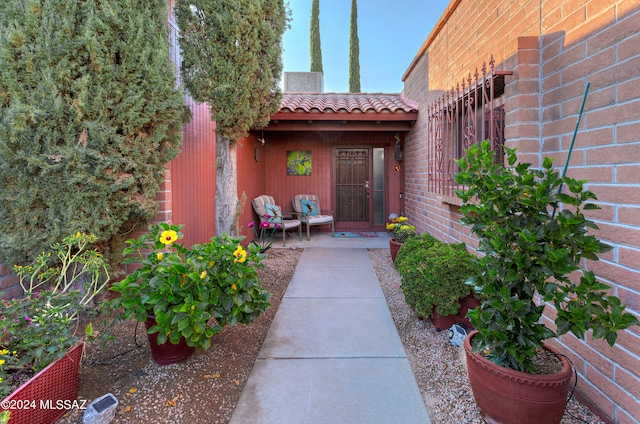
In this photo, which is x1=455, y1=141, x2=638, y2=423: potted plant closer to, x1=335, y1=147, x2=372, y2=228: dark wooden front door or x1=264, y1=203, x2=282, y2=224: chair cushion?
x1=264, y1=203, x2=282, y2=224: chair cushion

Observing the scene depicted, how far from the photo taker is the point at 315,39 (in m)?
15.7

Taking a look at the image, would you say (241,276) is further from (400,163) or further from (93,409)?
(400,163)

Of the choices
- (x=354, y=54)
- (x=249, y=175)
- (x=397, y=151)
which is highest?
(x=354, y=54)

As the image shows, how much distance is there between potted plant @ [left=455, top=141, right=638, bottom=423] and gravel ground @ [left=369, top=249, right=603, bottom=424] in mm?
183

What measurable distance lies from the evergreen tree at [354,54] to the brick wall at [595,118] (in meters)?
13.6

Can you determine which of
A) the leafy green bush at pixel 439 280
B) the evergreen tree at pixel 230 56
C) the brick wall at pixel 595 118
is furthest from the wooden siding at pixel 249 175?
the brick wall at pixel 595 118

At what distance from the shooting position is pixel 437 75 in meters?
4.74

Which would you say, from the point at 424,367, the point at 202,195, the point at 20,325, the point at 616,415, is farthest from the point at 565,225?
the point at 202,195

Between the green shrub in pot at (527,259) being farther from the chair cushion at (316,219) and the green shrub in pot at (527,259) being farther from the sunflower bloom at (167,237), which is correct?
the chair cushion at (316,219)

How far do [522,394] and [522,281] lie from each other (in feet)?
1.57

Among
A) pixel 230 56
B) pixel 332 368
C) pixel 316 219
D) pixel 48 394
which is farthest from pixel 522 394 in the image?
pixel 316 219

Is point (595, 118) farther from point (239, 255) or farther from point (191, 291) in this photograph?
point (191, 291)

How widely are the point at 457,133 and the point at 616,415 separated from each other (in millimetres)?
2872

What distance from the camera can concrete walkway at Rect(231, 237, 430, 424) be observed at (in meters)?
1.74
